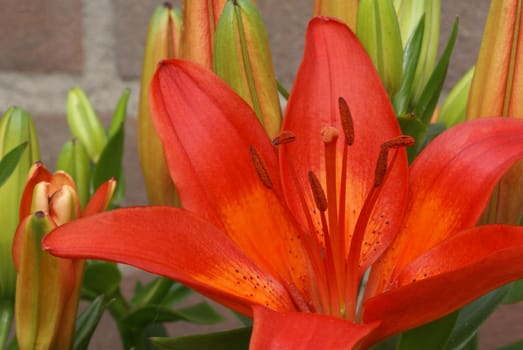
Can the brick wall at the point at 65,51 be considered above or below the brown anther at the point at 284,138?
below

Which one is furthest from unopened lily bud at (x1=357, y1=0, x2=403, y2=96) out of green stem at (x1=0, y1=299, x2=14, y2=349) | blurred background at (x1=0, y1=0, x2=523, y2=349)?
blurred background at (x1=0, y1=0, x2=523, y2=349)

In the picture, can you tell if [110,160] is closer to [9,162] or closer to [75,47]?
[9,162]

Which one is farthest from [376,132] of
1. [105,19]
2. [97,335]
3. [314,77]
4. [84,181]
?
[97,335]

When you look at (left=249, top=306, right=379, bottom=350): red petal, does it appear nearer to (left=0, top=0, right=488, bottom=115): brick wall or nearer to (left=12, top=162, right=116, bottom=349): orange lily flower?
(left=12, top=162, right=116, bottom=349): orange lily flower

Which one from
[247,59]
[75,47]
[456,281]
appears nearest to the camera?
[456,281]

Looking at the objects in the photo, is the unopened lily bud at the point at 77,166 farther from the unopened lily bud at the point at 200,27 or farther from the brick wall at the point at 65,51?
the brick wall at the point at 65,51

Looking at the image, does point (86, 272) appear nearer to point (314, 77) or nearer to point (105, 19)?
point (314, 77)

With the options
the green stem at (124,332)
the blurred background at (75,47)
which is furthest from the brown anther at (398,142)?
the blurred background at (75,47)

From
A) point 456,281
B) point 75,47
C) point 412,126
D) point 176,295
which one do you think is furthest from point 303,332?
point 75,47
